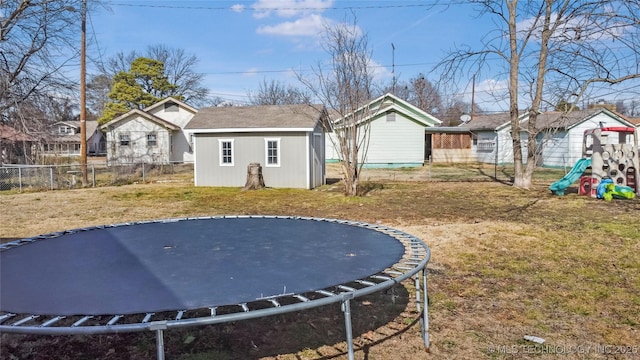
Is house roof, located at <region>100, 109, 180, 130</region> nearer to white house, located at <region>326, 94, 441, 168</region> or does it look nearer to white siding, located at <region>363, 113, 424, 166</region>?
white house, located at <region>326, 94, 441, 168</region>

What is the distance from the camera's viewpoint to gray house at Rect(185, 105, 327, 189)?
13.6 meters

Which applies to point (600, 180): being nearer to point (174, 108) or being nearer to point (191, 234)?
point (191, 234)

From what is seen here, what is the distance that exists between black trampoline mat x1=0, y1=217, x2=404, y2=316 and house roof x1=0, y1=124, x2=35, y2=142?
11.9 meters

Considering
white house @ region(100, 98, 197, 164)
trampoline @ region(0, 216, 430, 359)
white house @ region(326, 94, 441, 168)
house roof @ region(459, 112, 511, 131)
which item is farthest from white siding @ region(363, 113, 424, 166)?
trampoline @ region(0, 216, 430, 359)

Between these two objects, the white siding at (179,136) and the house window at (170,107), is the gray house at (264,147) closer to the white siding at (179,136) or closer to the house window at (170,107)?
the white siding at (179,136)

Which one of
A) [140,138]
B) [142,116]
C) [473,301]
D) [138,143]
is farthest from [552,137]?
[138,143]

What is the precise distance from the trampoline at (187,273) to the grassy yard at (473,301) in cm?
21

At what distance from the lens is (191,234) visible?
12.8ft

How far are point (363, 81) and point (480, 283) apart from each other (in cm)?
783

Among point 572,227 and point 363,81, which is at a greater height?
point 363,81

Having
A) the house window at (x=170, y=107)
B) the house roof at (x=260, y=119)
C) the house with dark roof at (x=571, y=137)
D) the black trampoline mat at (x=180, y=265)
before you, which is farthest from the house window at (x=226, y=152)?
the house with dark roof at (x=571, y=137)

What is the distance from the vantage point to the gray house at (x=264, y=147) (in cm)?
1356

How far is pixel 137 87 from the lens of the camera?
33.2 meters

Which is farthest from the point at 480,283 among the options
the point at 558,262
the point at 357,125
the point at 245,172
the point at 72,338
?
the point at 245,172
